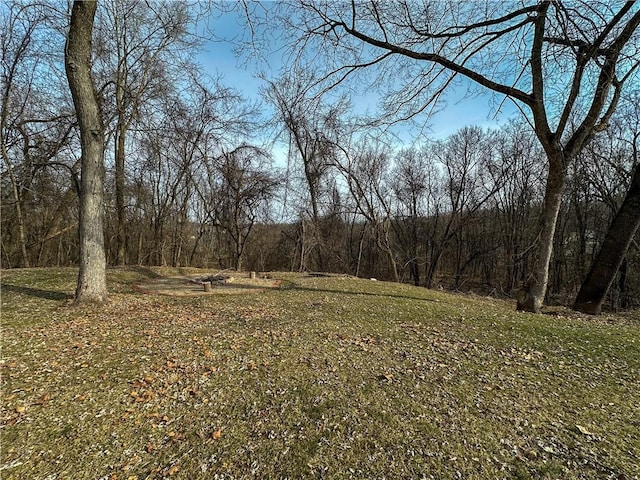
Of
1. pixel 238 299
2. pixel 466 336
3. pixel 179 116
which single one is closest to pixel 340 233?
pixel 179 116

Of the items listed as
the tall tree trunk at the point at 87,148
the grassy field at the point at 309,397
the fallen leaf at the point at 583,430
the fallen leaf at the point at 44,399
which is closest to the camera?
the grassy field at the point at 309,397

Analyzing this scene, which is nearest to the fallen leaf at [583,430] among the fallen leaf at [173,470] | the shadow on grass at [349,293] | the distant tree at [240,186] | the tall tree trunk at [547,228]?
the fallen leaf at [173,470]

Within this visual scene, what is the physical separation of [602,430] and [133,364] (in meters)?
4.26

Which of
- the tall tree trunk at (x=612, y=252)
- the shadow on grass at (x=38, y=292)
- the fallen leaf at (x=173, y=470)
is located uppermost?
the tall tree trunk at (x=612, y=252)

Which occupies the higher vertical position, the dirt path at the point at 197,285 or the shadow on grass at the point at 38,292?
the shadow on grass at the point at 38,292

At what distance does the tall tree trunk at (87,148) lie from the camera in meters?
4.98

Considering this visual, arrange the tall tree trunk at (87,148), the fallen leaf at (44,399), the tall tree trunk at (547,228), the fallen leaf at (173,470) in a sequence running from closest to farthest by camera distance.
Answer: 1. the fallen leaf at (173,470)
2. the fallen leaf at (44,399)
3. the tall tree trunk at (87,148)
4. the tall tree trunk at (547,228)

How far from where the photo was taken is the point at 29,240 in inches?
564

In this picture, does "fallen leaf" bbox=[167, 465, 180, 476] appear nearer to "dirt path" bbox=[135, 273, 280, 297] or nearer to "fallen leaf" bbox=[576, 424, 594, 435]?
"fallen leaf" bbox=[576, 424, 594, 435]

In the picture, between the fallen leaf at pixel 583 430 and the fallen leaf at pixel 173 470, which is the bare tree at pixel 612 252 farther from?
the fallen leaf at pixel 173 470

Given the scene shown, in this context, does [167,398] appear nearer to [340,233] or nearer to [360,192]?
[360,192]

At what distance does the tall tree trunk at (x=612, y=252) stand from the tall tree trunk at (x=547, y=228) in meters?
1.82

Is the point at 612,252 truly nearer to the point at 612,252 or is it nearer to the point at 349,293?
the point at 612,252

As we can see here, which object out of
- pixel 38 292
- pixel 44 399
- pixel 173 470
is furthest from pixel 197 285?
pixel 173 470
